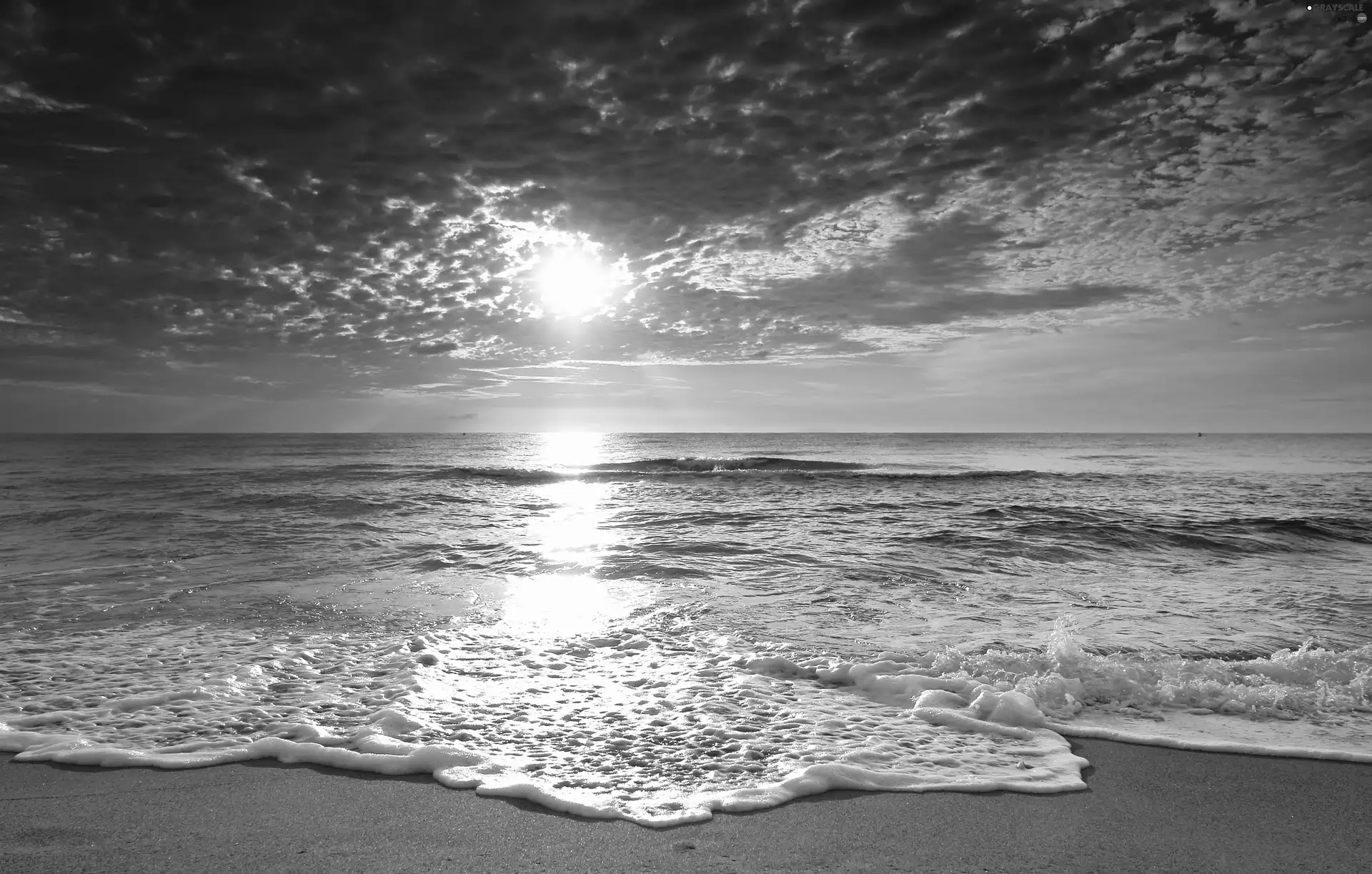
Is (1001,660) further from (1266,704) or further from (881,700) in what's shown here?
(1266,704)

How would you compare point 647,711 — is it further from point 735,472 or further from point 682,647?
point 735,472

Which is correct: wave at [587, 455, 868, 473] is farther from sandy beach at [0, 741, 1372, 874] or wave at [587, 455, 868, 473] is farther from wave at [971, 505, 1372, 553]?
sandy beach at [0, 741, 1372, 874]

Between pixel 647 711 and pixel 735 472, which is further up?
pixel 647 711

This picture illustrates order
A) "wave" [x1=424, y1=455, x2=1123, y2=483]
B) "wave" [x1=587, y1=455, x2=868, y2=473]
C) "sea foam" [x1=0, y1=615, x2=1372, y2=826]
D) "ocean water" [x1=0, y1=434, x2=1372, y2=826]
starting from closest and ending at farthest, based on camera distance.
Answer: "sea foam" [x1=0, y1=615, x2=1372, y2=826], "ocean water" [x1=0, y1=434, x2=1372, y2=826], "wave" [x1=424, y1=455, x2=1123, y2=483], "wave" [x1=587, y1=455, x2=868, y2=473]

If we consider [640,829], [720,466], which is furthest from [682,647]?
[720,466]

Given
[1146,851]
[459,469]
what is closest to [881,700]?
[1146,851]

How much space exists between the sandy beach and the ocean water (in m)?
0.18

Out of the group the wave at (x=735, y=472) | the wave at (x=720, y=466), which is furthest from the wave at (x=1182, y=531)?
the wave at (x=720, y=466)

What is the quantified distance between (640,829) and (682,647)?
322cm

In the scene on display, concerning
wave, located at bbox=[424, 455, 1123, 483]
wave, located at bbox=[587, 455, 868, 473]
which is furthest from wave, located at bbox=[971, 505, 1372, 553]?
wave, located at bbox=[587, 455, 868, 473]

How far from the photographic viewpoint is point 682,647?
6.59 meters

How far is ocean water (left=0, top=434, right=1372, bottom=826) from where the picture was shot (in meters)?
4.25

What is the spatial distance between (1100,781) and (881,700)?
1632 mm

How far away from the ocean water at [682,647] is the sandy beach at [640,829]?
0.59 feet
